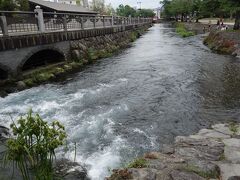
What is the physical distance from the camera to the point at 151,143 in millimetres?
8312

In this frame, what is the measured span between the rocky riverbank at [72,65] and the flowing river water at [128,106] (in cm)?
93

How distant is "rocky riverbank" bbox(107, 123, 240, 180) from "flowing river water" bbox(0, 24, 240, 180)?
88cm

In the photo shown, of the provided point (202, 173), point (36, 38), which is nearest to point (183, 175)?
point (202, 173)

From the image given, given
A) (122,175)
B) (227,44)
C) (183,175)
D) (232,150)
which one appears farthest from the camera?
(227,44)

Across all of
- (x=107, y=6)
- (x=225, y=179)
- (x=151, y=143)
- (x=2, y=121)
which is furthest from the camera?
(x=107, y=6)

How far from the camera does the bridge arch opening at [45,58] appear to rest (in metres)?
19.1

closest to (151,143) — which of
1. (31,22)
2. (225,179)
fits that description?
(225,179)

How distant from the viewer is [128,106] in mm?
11797

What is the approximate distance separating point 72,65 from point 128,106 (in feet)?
31.6

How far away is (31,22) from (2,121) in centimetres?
879

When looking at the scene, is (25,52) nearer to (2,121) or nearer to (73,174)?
(2,121)

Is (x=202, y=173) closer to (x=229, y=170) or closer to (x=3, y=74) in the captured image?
(x=229, y=170)

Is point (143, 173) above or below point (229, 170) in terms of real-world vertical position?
above

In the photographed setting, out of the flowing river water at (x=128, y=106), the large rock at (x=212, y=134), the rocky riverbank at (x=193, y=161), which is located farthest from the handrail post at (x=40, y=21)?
the large rock at (x=212, y=134)
